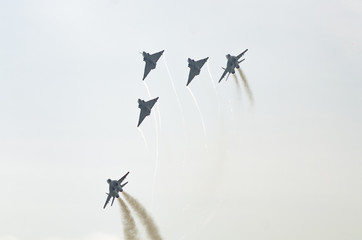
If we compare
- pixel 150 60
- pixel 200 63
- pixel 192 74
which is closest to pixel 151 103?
pixel 150 60

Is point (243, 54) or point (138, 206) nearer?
point (138, 206)

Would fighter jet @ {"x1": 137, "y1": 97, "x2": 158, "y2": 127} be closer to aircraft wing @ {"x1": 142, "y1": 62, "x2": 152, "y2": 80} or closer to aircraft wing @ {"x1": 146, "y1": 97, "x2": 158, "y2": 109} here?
aircraft wing @ {"x1": 146, "y1": 97, "x2": 158, "y2": 109}

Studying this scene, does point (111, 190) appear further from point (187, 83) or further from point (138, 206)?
point (187, 83)

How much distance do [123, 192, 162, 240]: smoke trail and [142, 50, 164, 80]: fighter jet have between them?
107 ft

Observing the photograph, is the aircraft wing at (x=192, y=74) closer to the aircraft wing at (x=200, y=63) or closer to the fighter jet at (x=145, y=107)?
the aircraft wing at (x=200, y=63)

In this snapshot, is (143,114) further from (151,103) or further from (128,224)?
(128,224)

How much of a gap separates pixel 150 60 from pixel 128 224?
1639 inches

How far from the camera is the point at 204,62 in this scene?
13862 centimetres

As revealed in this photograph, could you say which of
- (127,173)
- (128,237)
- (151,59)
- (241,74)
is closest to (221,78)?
(241,74)

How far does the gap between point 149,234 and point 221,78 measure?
42309 millimetres

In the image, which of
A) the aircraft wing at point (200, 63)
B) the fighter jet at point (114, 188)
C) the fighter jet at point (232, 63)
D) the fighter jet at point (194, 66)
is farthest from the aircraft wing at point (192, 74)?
the fighter jet at point (114, 188)

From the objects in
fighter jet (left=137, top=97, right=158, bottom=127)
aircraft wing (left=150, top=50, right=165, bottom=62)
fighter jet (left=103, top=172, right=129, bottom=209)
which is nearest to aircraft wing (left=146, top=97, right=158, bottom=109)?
fighter jet (left=137, top=97, right=158, bottom=127)

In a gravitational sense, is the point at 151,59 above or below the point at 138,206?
above

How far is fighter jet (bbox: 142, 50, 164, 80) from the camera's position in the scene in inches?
5354
